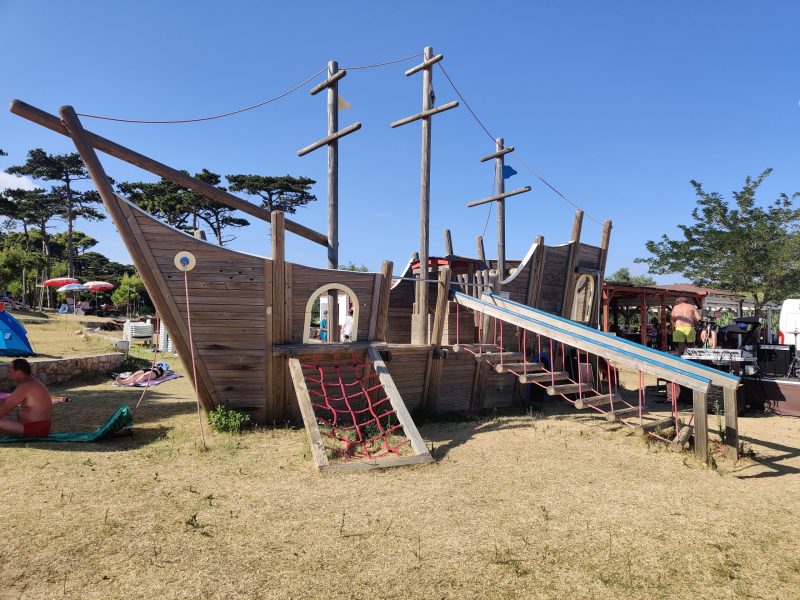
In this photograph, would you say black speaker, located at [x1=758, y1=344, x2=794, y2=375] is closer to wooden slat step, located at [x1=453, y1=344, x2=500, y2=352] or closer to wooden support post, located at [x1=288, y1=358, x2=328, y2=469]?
wooden slat step, located at [x1=453, y1=344, x2=500, y2=352]

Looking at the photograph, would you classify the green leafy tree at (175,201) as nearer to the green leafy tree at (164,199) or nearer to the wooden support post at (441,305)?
the green leafy tree at (164,199)

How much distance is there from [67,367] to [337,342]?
719 centimetres

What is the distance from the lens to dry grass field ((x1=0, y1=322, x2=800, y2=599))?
321 centimetres

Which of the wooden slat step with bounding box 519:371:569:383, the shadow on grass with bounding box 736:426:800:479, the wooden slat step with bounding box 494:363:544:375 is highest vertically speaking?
the wooden slat step with bounding box 494:363:544:375

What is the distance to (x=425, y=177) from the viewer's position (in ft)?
30.6

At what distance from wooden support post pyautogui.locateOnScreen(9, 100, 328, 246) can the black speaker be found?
32.0ft

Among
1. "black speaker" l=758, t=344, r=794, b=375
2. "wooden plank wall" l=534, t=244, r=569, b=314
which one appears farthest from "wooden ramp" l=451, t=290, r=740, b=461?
"black speaker" l=758, t=344, r=794, b=375

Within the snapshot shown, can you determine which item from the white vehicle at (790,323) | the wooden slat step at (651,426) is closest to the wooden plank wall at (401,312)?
the wooden slat step at (651,426)

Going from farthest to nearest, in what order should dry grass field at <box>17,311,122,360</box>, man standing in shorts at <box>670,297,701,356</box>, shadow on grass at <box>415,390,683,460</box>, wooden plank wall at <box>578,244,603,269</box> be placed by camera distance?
dry grass field at <box>17,311,122,360</box> < man standing in shorts at <box>670,297,701,356</box> < wooden plank wall at <box>578,244,603,269</box> < shadow on grass at <box>415,390,683,460</box>

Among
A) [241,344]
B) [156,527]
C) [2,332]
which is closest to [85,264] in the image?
[2,332]

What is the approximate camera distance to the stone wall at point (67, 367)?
33.2 feet

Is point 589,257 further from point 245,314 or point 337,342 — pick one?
point 245,314

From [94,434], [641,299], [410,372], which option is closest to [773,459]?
[410,372]

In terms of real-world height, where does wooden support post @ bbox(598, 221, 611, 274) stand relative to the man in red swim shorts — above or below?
above
